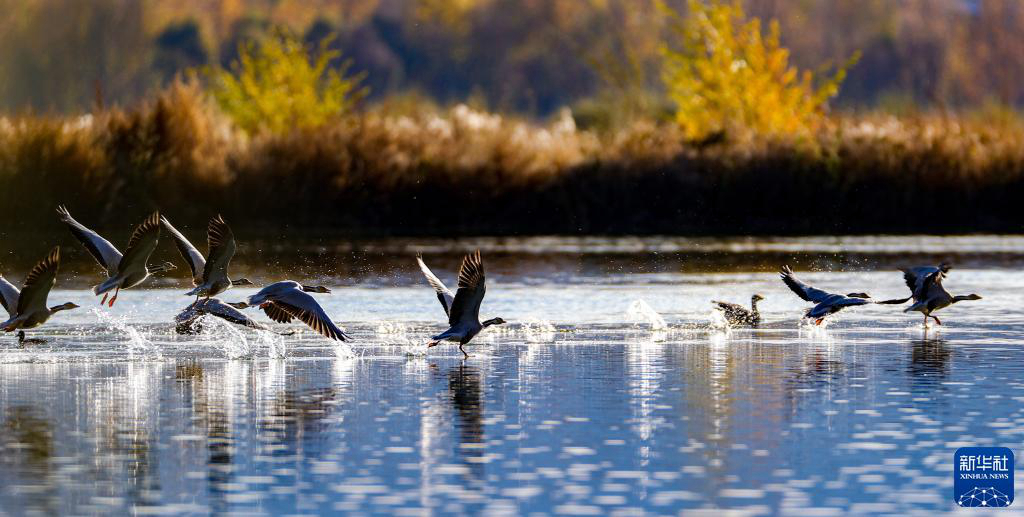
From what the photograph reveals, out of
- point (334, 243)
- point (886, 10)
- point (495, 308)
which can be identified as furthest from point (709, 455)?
point (886, 10)

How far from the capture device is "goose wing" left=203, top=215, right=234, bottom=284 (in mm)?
16344

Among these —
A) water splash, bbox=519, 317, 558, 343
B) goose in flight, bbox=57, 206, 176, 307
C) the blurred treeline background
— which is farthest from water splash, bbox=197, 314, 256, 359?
the blurred treeline background

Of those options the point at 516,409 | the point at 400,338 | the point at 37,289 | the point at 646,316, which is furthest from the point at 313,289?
the point at 646,316

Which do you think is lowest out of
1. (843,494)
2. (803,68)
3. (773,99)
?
(843,494)

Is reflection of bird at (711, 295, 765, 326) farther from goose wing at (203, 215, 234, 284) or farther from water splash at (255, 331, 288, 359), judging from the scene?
goose wing at (203, 215, 234, 284)

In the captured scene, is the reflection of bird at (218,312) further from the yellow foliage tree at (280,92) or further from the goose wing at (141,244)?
the yellow foliage tree at (280,92)

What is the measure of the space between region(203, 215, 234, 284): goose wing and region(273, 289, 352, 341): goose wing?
2.19 feet

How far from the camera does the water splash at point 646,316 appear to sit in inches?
734

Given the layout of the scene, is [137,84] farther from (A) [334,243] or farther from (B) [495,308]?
(B) [495,308]

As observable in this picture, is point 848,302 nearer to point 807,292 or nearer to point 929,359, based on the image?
point 807,292

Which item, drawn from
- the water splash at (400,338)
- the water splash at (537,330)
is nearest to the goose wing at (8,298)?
the water splash at (400,338)

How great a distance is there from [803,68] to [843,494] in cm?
8356

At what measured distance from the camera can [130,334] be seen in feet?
57.4

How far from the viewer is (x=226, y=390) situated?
13992mm
